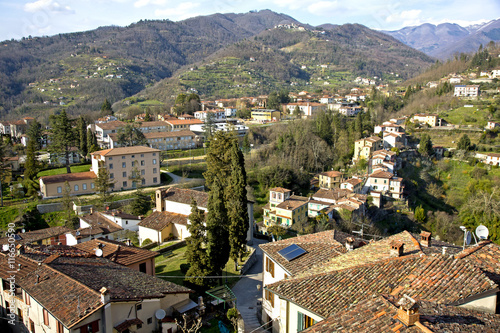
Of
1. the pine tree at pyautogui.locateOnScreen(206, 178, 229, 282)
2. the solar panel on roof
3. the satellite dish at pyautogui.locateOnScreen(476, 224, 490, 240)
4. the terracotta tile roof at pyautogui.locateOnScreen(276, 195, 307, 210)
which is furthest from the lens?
the terracotta tile roof at pyautogui.locateOnScreen(276, 195, 307, 210)

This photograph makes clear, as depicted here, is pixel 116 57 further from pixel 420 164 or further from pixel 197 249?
pixel 197 249

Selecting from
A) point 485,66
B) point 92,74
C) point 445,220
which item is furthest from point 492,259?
point 92,74

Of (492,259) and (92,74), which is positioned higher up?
(92,74)

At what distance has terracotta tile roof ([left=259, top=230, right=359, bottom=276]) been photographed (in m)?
10.8

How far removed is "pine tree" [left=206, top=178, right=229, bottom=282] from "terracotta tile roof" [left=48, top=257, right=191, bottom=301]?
11.4 ft

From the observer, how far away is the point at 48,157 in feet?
147

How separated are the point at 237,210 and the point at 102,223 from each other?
11.5m

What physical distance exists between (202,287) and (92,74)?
12581 centimetres

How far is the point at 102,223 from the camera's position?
993 inches

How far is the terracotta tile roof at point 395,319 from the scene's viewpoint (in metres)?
5.56

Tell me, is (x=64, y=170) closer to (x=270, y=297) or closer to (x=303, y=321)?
(x=270, y=297)

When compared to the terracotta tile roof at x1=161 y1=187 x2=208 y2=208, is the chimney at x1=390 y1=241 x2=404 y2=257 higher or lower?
higher

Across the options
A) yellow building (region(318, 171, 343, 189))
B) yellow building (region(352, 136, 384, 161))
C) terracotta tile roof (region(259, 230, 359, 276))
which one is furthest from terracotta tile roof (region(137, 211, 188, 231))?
yellow building (region(352, 136, 384, 161))

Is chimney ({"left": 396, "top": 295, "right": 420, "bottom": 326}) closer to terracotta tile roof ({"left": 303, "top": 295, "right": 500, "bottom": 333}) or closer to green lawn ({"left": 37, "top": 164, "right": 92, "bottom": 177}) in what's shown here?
terracotta tile roof ({"left": 303, "top": 295, "right": 500, "bottom": 333})
